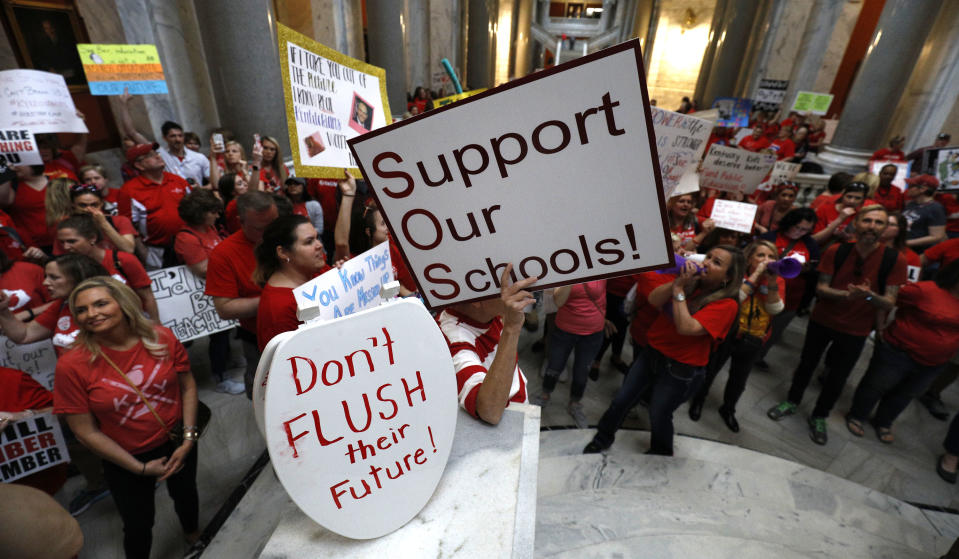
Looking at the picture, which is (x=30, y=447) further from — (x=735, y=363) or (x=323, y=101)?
(x=735, y=363)

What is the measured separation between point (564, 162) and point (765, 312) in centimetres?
298

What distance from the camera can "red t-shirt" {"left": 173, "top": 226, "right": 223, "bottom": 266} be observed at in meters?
3.23

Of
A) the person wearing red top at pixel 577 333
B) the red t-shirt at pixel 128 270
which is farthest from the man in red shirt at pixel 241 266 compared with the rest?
the person wearing red top at pixel 577 333

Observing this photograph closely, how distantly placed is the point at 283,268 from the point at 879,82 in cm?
1067

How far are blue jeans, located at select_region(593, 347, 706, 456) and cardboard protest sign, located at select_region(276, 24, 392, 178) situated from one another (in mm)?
2433

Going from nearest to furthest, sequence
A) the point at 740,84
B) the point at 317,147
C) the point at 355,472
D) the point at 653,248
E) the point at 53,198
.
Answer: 1. the point at 355,472
2. the point at 653,248
3. the point at 317,147
4. the point at 53,198
5. the point at 740,84

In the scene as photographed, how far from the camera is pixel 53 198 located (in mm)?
3090

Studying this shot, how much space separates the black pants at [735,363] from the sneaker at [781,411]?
46 centimetres

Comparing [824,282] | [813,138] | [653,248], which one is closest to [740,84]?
[813,138]

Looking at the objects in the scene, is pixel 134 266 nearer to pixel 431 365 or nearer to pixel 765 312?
pixel 431 365

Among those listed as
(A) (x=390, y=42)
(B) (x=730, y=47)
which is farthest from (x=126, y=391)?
(B) (x=730, y=47)

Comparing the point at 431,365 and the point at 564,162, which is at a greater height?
the point at 564,162

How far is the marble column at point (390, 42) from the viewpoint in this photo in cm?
933

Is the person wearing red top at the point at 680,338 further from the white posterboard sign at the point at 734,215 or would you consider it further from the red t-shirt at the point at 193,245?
the red t-shirt at the point at 193,245
